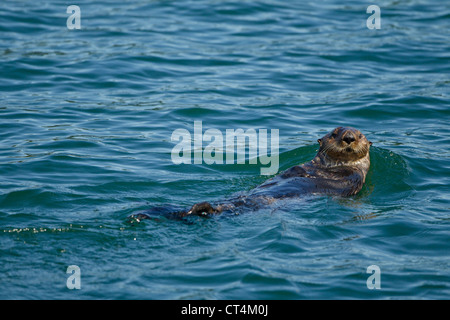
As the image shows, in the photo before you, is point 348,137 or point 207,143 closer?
point 348,137

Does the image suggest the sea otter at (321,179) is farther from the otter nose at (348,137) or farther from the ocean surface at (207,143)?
the ocean surface at (207,143)

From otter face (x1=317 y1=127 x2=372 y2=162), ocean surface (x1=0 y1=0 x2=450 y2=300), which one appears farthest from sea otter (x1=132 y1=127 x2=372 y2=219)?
ocean surface (x1=0 y1=0 x2=450 y2=300)

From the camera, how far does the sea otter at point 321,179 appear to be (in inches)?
275

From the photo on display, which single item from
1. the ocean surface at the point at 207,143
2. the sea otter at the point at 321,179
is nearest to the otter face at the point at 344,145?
the sea otter at the point at 321,179

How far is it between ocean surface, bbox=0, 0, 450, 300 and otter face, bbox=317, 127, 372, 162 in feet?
1.70

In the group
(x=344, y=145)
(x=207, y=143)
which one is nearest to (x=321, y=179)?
(x=344, y=145)

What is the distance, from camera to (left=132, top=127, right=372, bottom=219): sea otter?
23.0 feet

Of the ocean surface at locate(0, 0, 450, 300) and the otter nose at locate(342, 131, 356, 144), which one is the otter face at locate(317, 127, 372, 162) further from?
the ocean surface at locate(0, 0, 450, 300)

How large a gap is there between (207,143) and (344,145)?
2.59 metres

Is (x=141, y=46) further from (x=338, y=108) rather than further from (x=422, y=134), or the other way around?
(x=422, y=134)

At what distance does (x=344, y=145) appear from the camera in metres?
8.41

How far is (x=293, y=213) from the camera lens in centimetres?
723

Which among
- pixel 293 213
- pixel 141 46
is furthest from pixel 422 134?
pixel 141 46

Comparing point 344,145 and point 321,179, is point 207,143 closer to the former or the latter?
point 344,145
